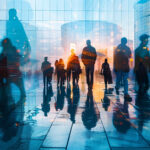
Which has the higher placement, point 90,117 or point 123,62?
point 123,62

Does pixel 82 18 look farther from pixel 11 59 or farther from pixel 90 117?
pixel 90 117

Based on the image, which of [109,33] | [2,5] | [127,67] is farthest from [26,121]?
[2,5]

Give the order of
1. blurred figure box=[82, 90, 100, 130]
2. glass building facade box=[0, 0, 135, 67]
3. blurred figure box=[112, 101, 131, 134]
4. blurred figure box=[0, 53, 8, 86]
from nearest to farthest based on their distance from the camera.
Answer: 1. blurred figure box=[112, 101, 131, 134]
2. blurred figure box=[82, 90, 100, 130]
3. blurred figure box=[0, 53, 8, 86]
4. glass building facade box=[0, 0, 135, 67]

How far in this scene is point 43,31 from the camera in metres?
23.5

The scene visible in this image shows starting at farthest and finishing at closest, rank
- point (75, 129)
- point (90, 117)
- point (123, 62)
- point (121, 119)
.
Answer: point (123, 62), point (90, 117), point (121, 119), point (75, 129)

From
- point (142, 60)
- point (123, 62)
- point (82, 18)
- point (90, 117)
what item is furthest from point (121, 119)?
point (82, 18)

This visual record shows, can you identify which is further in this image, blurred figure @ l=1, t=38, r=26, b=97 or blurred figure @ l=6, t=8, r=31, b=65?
blurred figure @ l=6, t=8, r=31, b=65

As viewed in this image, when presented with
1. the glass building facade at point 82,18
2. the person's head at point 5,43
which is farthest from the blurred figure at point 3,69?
the glass building facade at point 82,18

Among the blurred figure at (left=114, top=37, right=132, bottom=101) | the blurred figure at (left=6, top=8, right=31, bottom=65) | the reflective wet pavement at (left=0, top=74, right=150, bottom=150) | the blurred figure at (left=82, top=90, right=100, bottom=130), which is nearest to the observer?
the reflective wet pavement at (left=0, top=74, right=150, bottom=150)

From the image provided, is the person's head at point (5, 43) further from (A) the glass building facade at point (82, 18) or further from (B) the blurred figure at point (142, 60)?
(A) the glass building facade at point (82, 18)

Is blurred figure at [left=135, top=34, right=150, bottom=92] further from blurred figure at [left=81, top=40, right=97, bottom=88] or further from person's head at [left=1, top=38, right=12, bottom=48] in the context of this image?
person's head at [left=1, top=38, right=12, bottom=48]

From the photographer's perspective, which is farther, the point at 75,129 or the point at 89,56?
the point at 89,56

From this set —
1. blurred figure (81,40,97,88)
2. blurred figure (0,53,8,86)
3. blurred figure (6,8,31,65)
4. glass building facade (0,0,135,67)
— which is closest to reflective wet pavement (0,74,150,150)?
blurred figure (0,53,8,86)

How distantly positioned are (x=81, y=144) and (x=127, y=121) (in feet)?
4.24
